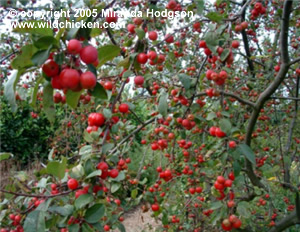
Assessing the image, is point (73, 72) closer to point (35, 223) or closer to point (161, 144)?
point (35, 223)

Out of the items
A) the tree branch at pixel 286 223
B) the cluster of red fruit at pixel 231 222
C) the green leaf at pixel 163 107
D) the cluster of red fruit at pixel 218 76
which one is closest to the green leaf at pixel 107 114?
the green leaf at pixel 163 107

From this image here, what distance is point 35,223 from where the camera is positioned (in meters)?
0.88

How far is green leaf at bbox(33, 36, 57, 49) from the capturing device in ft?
2.38

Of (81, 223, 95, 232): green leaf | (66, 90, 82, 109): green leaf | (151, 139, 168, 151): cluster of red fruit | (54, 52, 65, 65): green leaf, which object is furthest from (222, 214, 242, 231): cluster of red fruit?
(54, 52, 65, 65): green leaf

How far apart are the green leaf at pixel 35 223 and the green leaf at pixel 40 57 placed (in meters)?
0.46

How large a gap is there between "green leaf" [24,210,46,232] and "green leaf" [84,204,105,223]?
132mm

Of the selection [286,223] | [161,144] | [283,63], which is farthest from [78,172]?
[286,223]

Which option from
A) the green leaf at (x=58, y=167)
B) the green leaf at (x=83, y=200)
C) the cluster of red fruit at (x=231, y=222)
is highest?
the green leaf at (x=58, y=167)

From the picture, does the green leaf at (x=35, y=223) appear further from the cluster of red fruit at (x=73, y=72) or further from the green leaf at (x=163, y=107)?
the green leaf at (x=163, y=107)

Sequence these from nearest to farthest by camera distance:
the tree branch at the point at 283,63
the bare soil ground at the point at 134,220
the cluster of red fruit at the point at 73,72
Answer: the cluster of red fruit at the point at 73,72, the tree branch at the point at 283,63, the bare soil ground at the point at 134,220

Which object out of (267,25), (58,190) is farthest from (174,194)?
(267,25)

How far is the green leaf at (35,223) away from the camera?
2.86ft

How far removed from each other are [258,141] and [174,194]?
919 millimetres

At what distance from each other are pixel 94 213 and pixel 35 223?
175 mm
